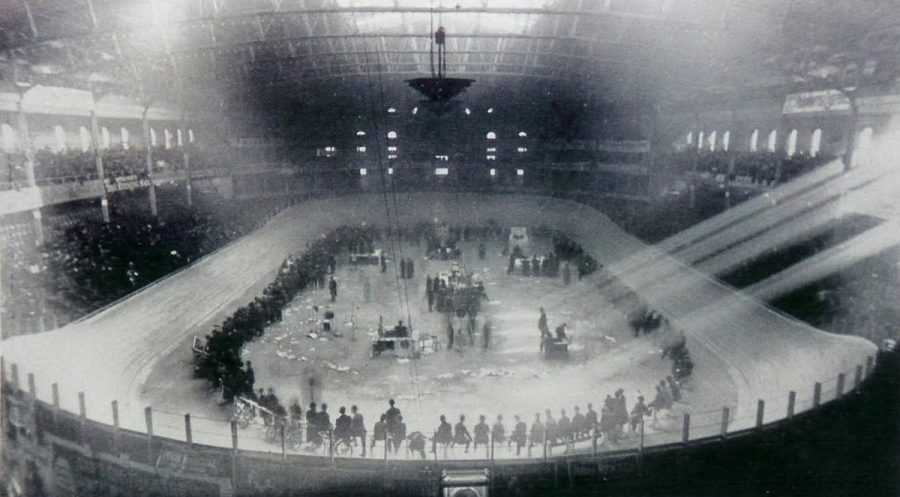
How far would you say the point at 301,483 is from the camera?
12336mm

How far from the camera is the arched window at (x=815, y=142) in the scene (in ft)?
83.1

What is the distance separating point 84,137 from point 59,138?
6.27 ft

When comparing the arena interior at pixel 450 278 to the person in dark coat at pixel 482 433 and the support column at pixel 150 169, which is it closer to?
the person in dark coat at pixel 482 433

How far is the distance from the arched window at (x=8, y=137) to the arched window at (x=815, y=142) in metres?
30.1

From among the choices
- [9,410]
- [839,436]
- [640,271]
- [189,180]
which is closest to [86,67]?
[189,180]

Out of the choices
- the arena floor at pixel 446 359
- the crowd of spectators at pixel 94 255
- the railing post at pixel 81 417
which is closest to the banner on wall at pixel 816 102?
the arena floor at pixel 446 359

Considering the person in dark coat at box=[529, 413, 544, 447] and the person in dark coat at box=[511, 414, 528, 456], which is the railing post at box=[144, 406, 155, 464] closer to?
the person in dark coat at box=[511, 414, 528, 456]

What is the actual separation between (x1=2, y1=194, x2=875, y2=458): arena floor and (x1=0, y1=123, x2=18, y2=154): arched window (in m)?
7.65

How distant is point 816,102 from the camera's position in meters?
25.5

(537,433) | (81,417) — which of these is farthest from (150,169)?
(537,433)

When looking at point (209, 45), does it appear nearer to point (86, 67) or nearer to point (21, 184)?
point (86, 67)

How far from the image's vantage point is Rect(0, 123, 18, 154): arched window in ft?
74.4

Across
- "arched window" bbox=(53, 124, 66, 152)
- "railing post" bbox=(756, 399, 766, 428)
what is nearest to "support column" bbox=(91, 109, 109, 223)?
"arched window" bbox=(53, 124, 66, 152)

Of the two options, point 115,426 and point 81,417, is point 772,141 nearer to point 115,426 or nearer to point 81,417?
point 115,426
